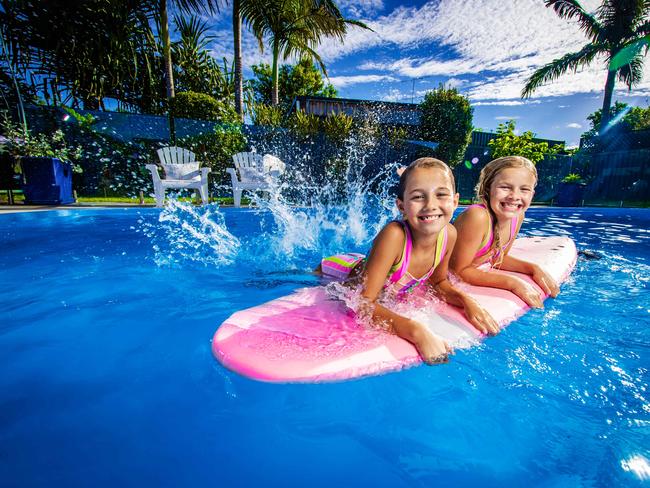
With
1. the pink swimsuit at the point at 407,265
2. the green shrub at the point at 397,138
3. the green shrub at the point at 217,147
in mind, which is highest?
the green shrub at the point at 397,138

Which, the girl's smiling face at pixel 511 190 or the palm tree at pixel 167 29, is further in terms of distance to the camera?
the palm tree at pixel 167 29

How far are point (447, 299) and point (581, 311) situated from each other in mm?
1217

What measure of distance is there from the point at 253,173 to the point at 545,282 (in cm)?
701

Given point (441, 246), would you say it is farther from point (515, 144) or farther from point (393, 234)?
point (515, 144)

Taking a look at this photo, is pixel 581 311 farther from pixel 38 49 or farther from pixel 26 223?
pixel 38 49

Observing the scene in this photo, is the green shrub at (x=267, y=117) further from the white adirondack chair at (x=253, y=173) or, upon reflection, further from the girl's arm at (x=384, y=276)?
the girl's arm at (x=384, y=276)

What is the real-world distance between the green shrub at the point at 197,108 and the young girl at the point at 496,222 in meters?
8.70

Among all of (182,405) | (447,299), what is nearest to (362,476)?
(182,405)

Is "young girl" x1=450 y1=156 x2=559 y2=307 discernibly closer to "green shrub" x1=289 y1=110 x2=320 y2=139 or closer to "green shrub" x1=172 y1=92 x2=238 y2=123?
"green shrub" x1=289 y1=110 x2=320 y2=139

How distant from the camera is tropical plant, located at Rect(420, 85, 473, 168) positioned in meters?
11.5

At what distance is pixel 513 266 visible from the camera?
260 cm

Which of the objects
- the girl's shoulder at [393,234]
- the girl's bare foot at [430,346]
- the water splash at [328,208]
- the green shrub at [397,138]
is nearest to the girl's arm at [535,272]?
the girl's shoulder at [393,234]

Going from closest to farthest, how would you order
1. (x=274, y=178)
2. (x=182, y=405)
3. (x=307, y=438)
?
(x=307, y=438)
(x=182, y=405)
(x=274, y=178)

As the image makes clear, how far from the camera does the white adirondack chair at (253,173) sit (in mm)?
7879
